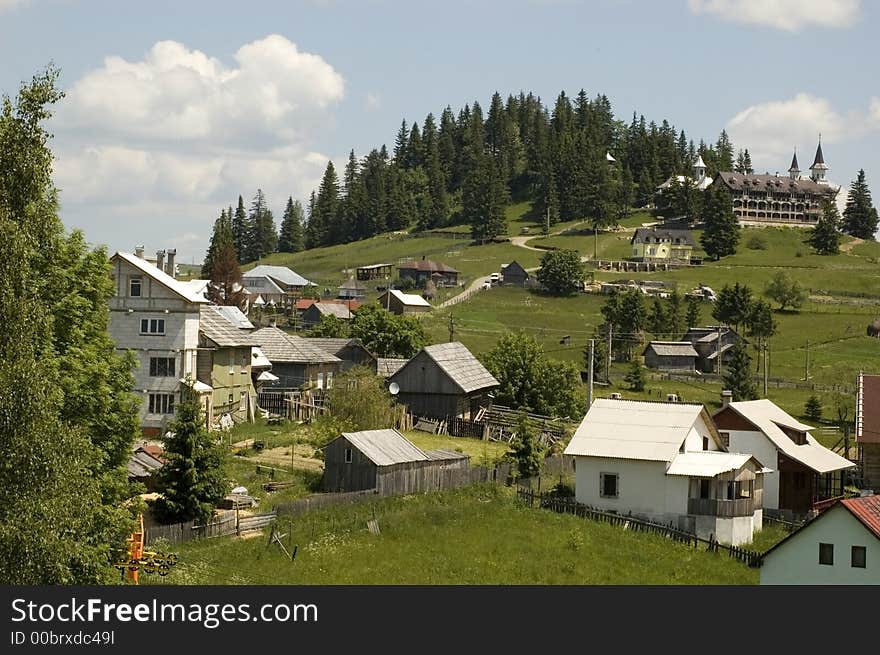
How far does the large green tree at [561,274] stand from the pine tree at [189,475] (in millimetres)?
93486

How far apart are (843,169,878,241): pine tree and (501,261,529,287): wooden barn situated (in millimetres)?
59438

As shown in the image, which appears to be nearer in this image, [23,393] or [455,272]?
[23,393]

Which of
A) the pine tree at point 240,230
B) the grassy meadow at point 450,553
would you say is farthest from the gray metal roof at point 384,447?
the pine tree at point 240,230

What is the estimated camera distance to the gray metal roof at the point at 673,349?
99.0 meters

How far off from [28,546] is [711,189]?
157 meters

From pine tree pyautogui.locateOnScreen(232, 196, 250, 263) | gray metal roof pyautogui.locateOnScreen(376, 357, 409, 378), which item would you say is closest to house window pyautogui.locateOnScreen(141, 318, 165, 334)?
gray metal roof pyautogui.locateOnScreen(376, 357, 409, 378)

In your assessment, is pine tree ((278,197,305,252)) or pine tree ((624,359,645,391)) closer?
pine tree ((624,359,645,391))

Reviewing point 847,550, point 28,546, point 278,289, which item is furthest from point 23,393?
point 278,289

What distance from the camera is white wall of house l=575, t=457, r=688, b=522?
4528cm

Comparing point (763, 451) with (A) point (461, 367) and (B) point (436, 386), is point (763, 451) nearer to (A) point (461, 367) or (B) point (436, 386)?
(B) point (436, 386)

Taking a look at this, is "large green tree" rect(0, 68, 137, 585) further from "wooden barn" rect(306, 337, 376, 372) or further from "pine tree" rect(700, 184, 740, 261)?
"pine tree" rect(700, 184, 740, 261)

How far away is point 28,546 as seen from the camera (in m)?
22.2

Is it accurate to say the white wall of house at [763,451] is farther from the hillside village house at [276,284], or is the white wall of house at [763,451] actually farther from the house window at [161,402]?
the hillside village house at [276,284]

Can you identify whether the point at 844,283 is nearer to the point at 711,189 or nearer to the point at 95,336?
the point at 711,189
